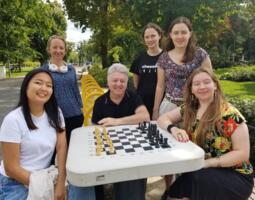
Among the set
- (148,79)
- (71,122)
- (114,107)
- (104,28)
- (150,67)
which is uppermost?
(104,28)

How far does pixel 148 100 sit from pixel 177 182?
5.14ft

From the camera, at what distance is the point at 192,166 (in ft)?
7.14

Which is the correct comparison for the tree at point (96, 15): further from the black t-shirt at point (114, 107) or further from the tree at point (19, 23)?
the black t-shirt at point (114, 107)

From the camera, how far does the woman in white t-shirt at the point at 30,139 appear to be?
95.0 inches

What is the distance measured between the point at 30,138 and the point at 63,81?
1626 mm

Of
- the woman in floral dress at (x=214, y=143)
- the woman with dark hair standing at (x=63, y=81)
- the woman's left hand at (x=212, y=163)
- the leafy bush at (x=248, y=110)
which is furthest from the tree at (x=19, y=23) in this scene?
the woman's left hand at (x=212, y=163)

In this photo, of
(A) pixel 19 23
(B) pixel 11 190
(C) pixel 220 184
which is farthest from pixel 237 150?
(A) pixel 19 23

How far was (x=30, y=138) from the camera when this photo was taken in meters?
2.49

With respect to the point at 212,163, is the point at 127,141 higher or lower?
higher

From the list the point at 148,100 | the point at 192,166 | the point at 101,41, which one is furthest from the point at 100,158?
the point at 101,41

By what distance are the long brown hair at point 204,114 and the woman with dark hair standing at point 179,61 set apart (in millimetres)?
639

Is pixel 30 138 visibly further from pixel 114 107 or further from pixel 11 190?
pixel 114 107

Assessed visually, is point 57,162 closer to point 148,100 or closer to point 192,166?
point 192,166

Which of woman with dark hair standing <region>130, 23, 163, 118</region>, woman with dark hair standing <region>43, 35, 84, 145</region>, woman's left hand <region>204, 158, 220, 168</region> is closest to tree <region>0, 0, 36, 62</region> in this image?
woman with dark hair standing <region>43, 35, 84, 145</region>
